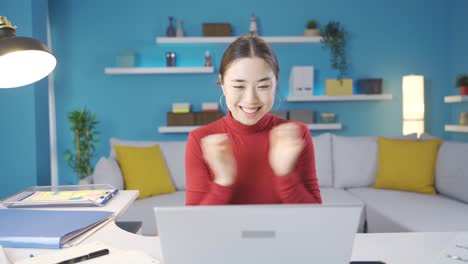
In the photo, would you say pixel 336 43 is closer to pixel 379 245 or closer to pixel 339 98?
pixel 339 98

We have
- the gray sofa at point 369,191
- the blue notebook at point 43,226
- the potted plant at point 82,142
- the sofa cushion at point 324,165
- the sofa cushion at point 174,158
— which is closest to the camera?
the blue notebook at point 43,226

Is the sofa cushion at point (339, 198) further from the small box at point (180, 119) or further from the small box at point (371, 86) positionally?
the small box at point (180, 119)

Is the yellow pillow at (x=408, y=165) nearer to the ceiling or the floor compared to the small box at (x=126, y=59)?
nearer to the floor

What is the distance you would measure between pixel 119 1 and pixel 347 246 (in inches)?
166

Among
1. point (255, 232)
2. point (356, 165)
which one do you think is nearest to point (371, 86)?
point (356, 165)

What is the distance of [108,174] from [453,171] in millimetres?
2516

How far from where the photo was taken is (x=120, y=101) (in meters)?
4.43

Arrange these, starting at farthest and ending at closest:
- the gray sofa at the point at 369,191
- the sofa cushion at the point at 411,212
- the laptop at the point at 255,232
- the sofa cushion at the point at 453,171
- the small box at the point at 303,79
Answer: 1. the small box at the point at 303,79
2. the sofa cushion at the point at 453,171
3. the gray sofa at the point at 369,191
4. the sofa cushion at the point at 411,212
5. the laptop at the point at 255,232

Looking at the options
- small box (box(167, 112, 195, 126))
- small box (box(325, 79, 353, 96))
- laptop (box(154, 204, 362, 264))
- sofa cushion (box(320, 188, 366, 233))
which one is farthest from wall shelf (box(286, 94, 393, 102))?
laptop (box(154, 204, 362, 264))

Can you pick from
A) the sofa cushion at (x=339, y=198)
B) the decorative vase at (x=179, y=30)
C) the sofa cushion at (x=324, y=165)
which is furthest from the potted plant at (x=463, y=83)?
the decorative vase at (x=179, y=30)

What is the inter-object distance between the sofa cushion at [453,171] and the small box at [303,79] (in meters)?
1.52

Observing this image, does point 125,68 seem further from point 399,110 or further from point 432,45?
point 432,45

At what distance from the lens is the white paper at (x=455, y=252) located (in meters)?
1.05

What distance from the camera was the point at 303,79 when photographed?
4344mm
